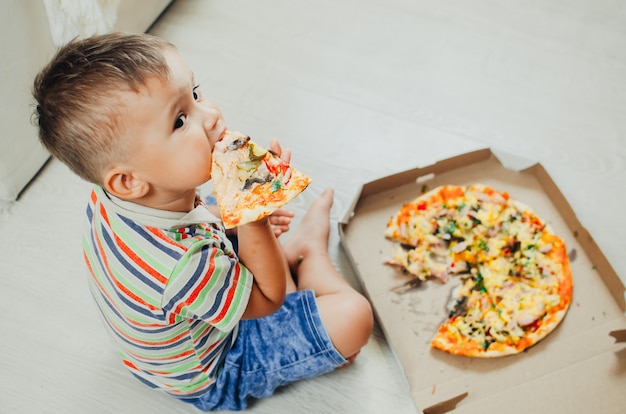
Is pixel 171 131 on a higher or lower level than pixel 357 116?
higher

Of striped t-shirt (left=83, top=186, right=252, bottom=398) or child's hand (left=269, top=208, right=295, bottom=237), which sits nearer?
striped t-shirt (left=83, top=186, right=252, bottom=398)

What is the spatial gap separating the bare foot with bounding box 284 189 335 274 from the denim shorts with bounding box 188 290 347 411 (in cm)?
20

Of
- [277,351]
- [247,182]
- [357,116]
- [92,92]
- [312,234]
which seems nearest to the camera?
[92,92]

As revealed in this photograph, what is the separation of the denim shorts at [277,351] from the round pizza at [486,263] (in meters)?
0.27

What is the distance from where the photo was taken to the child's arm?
0.87 m

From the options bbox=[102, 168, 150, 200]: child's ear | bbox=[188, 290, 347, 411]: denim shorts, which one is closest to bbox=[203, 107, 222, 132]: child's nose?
bbox=[102, 168, 150, 200]: child's ear

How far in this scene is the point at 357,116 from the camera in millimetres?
1598

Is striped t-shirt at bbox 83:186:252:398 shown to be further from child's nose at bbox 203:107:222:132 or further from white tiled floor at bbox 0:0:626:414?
white tiled floor at bbox 0:0:626:414

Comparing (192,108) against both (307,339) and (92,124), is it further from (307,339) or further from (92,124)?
(307,339)

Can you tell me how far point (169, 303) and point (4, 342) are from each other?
649 mm

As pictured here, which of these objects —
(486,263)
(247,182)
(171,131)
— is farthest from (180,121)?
(486,263)

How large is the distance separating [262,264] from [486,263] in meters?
0.59

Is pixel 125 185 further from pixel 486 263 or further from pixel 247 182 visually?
pixel 486 263

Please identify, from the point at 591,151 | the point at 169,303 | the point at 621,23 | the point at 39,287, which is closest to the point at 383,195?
the point at 591,151
